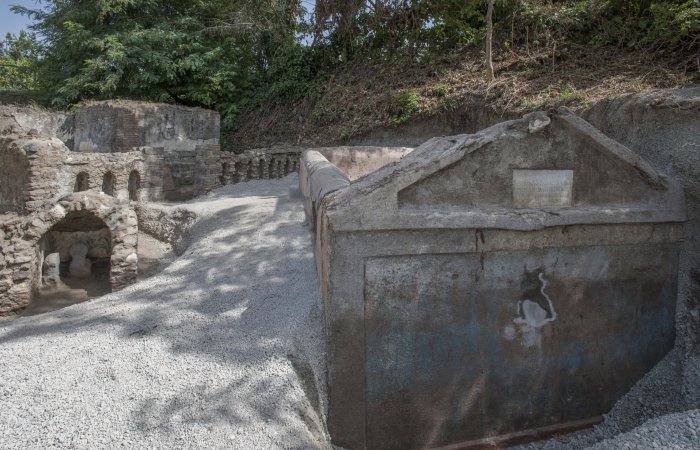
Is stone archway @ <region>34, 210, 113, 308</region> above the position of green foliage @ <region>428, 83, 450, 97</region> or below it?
below

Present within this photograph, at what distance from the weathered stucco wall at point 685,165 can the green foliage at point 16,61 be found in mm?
27330

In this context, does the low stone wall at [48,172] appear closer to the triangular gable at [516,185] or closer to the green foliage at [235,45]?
the green foliage at [235,45]

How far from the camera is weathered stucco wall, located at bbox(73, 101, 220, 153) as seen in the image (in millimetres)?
14891

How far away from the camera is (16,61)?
28.7 meters

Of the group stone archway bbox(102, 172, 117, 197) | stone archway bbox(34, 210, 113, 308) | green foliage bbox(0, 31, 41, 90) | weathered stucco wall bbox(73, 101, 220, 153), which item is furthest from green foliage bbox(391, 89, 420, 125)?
green foliage bbox(0, 31, 41, 90)

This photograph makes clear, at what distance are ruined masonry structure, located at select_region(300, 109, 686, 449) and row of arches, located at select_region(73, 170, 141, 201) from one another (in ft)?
31.5

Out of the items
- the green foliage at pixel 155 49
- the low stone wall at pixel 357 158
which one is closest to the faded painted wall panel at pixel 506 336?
the low stone wall at pixel 357 158

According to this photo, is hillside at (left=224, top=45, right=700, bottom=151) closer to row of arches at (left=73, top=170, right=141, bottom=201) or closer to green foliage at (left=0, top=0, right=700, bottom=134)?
green foliage at (left=0, top=0, right=700, bottom=134)

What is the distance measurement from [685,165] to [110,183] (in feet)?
40.1

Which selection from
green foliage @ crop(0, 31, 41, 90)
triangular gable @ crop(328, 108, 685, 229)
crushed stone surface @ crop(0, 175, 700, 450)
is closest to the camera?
crushed stone surface @ crop(0, 175, 700, 450)

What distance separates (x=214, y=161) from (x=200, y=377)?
10216 millimetres

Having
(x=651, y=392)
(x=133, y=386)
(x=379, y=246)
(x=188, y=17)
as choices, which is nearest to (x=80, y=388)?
(x=133, y=386)

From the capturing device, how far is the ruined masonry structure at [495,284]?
3.26m

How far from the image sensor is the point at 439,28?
15.0 metres
